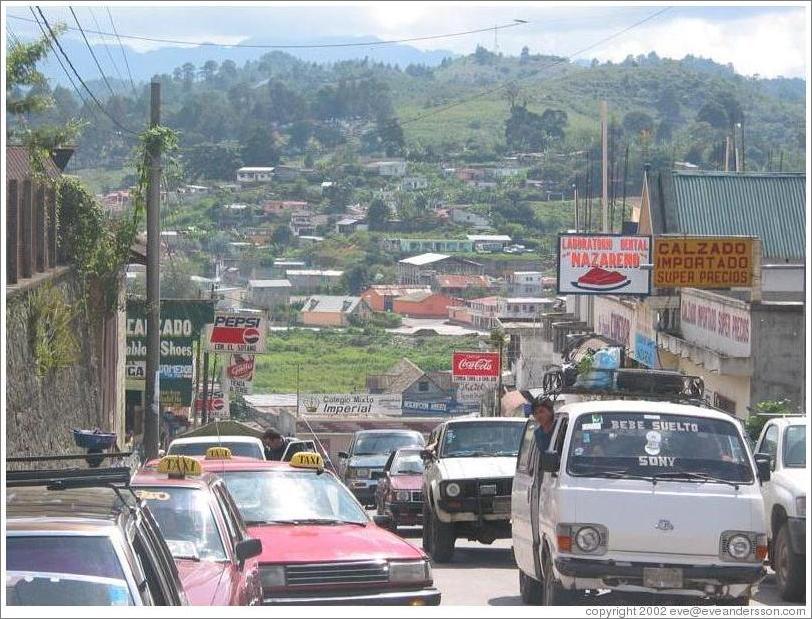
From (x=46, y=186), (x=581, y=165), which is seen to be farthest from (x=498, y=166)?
(x=46, y=186)

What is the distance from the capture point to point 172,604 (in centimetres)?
834

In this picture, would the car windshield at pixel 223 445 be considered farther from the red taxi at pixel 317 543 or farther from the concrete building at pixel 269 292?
the concrete building at pixel 269 292

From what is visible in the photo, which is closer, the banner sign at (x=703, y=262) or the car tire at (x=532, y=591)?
the car tire at (x=532, y=591)

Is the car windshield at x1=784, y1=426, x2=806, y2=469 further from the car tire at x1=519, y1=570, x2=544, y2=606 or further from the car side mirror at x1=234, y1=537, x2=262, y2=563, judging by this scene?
the car side mirror at x1=234, y1=537, x2=262, y2=563

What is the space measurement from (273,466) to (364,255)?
101 metres

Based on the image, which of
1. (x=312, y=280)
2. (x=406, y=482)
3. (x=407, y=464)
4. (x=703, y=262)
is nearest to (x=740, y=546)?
(x=406, y=482)

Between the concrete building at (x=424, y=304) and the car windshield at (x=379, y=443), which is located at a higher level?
the concrete building at (x=424, y=304)

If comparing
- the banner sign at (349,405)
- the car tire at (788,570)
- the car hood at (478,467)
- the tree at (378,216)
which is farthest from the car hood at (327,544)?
the tree at (378,216)

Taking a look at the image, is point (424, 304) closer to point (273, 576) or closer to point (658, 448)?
point (658, 448)

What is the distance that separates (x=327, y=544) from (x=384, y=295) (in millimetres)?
82963

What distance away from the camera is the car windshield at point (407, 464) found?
79.6ft

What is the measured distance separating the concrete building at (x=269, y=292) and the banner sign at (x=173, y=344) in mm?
49380

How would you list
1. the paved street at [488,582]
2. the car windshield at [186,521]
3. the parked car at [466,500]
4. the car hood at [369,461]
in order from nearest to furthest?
1. the car windshield at [186,521]
2. the paved street at [488,582]
3. the parked car at [466,500]
4. the car hood at [369,461]

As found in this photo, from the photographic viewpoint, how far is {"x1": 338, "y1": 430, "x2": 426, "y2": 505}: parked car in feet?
99.6
